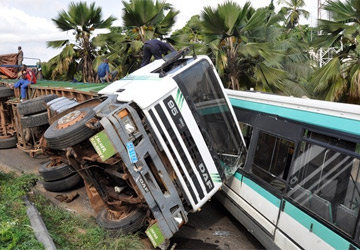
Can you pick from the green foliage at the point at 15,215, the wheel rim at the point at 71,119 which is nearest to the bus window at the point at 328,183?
the wheel rim at the point at 71,119

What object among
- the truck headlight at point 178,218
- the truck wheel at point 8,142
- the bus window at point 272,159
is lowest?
the truck wheel at point 8,142

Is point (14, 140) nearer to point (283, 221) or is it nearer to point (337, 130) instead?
point (283, 221)

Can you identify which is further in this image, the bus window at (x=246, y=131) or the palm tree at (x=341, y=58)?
the palm tree at (x=341, y=58)

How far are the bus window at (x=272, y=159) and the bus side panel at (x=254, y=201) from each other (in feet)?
0.63

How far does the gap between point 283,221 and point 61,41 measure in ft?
41.8

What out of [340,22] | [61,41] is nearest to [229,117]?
[340,22]

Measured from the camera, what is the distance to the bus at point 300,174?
10.2 ft

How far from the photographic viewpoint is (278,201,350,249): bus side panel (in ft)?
10.1

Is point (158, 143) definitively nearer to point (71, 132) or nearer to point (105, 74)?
point (71, 132)

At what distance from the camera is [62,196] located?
6.30 metres

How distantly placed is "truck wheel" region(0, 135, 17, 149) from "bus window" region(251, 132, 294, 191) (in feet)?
27.3

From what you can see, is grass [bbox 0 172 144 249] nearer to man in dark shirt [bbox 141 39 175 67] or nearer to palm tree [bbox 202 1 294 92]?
man in dark shirt [bbox 141 39 175 67]

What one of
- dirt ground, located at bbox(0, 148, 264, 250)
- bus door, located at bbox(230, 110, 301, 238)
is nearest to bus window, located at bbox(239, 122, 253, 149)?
bus door, located at bbox(230, 110, 301, 238)

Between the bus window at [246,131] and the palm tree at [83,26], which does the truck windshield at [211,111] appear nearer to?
the bus window at [246,131]
